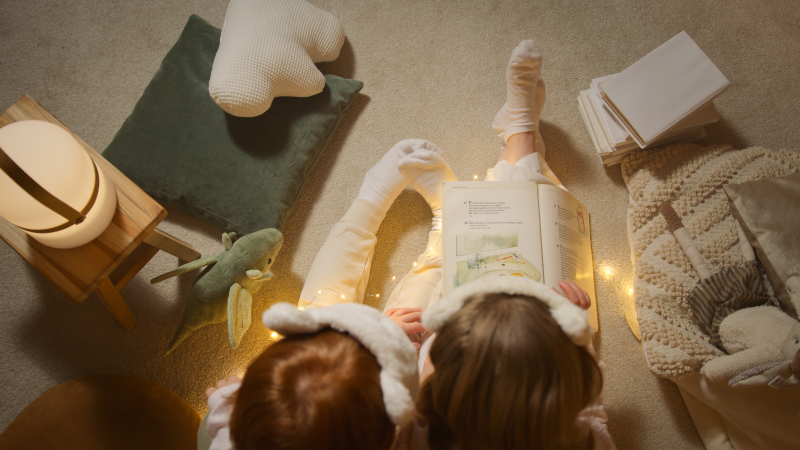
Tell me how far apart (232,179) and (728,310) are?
3.31 ft

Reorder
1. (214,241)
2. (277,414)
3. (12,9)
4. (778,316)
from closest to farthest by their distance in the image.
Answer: (277,414) → (778,316) → (214,241) → (12,9)

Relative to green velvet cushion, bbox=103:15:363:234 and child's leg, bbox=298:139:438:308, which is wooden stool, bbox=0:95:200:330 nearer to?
green velvet cushion, bbox=103:15:363:234

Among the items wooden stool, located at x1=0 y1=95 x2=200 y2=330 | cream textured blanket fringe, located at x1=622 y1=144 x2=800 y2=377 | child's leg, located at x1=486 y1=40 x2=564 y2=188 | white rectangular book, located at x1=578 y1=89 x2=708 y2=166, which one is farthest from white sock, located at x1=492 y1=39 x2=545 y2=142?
wooden stool, located at x1=0 y1=95 x2=200 y2=330

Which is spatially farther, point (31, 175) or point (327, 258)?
point (327, 258)

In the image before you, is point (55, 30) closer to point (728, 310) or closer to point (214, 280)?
point (214, 280)

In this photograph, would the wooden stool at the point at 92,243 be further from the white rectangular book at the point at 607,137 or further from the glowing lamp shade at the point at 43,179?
the white rectangular book at the point at 607,137

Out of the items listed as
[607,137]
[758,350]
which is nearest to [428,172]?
[607,137]

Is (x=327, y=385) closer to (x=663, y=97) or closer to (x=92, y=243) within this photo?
(x=92, y=243)

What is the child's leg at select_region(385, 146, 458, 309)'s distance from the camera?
2.75ft

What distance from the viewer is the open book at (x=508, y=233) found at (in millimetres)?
774

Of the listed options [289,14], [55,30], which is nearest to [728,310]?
[289,14]

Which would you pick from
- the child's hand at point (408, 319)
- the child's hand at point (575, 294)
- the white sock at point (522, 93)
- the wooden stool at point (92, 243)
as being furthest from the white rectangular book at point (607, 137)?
the wooden stool at point (92, 243)

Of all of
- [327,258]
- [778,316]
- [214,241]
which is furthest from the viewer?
→ [214,241]

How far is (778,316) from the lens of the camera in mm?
693
